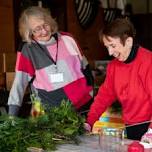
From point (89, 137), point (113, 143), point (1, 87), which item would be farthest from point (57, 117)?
point (1, 87)

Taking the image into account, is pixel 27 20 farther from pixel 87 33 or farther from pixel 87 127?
pixel 87 33

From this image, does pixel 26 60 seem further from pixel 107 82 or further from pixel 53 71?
pixel 107 82

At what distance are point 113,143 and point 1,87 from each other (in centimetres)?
246

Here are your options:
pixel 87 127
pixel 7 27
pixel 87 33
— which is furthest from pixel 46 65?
pixel 87 33

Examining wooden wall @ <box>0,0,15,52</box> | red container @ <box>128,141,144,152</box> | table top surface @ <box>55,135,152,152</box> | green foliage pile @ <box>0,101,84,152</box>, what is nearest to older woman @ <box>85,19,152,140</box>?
green foliage pile @ <box>0,101,84,152</box>

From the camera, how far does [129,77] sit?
2363mm

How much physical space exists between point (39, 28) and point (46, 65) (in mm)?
232

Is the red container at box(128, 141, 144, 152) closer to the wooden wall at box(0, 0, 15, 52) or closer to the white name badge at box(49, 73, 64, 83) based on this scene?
the white name badge at box(49, 73, 64, 83)

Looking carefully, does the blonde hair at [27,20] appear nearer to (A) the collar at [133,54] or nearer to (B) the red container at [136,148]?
(A) the collar at [133,54]

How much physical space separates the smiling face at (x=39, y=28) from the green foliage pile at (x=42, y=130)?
65cm

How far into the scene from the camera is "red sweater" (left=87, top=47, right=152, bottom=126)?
2.31 m

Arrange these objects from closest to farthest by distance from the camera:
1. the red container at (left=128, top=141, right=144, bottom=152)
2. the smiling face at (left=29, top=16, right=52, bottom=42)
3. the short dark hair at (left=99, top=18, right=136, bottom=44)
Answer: the red container at (left=128, top=141, right=144, bottom=152) → the short dark hair at (left=99, top=18, right=136, bottom=44) → the smiling face at (left=29, top=16, right=52, bottom=42)

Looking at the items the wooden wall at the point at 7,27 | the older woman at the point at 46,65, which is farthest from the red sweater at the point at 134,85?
the wooden wall at the point at 7,27

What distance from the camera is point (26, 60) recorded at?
2.83 meters
